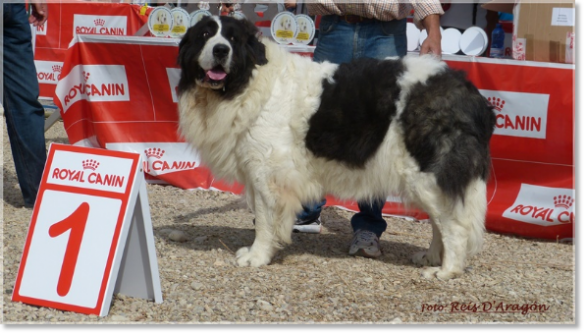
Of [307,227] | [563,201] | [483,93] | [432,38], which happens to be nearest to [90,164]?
[307,227]

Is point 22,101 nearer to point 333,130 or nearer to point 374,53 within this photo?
point 333,130

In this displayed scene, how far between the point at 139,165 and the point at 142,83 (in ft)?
11.8

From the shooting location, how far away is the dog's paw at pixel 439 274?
4.26 metres

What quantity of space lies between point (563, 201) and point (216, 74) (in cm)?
323

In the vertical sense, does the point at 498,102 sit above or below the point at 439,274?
above

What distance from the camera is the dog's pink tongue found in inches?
165

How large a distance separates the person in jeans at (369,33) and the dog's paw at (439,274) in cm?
57


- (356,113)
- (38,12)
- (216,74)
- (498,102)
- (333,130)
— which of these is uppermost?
(38,12)

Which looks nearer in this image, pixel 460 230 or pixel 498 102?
pixel 460 230

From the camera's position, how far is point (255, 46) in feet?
14.2

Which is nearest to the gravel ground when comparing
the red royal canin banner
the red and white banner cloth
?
the red and white banner cloth

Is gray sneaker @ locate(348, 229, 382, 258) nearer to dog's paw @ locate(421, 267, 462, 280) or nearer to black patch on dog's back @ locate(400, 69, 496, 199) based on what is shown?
dog's paw @ locate(421, 267, 462, 280)

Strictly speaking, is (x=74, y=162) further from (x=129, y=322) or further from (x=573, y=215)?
(x=573, y=215)

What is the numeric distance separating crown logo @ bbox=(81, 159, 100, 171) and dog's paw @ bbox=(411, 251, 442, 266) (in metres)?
2.44
